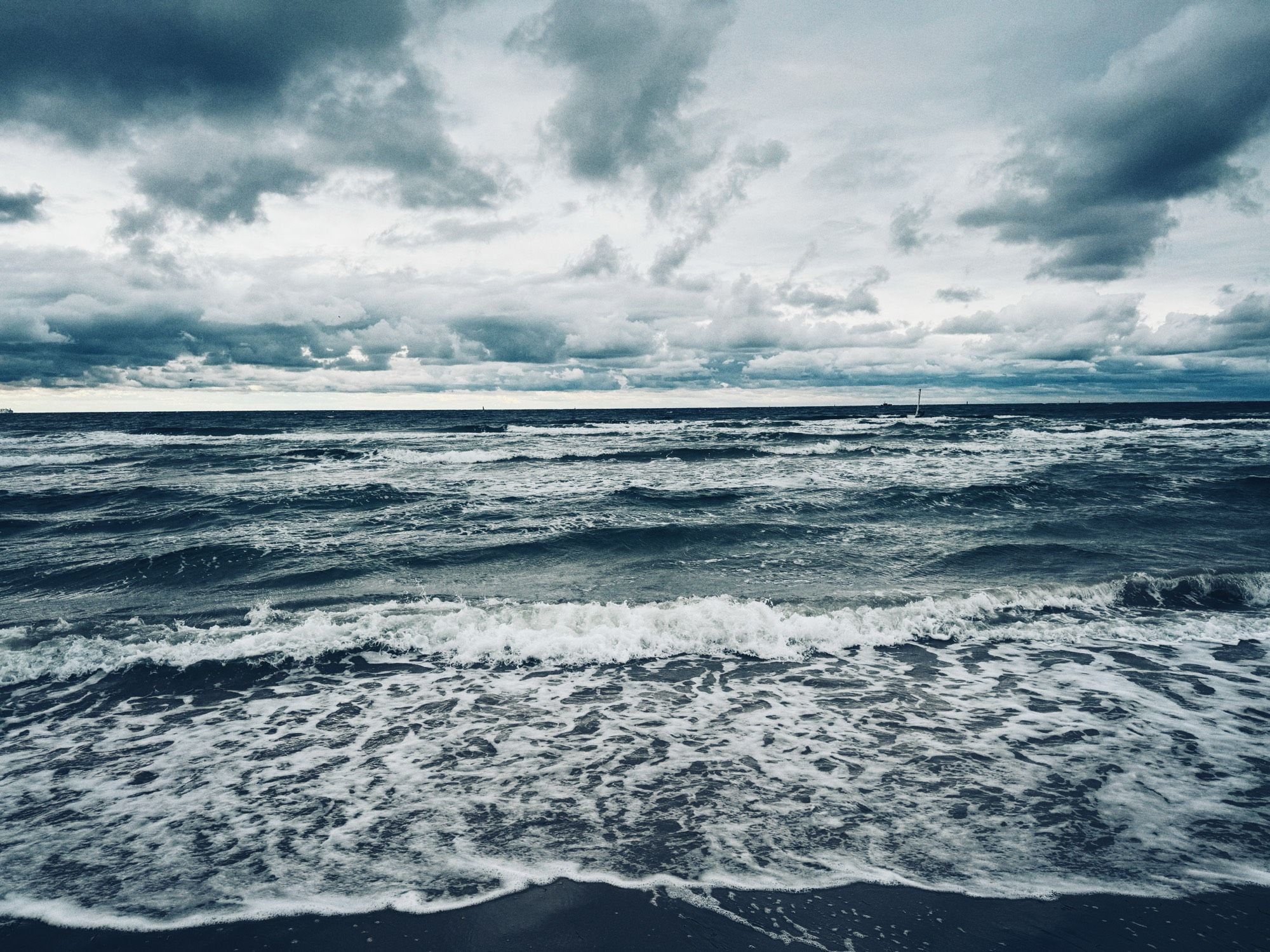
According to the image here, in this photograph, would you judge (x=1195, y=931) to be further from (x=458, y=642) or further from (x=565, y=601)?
(x=565, y=601)

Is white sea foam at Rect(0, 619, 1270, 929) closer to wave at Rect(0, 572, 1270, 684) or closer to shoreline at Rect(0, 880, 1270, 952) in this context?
shoreline at Rect(0, 880, 1270, 952)

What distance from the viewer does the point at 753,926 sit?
3.30m

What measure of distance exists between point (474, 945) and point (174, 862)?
2129 millimetres

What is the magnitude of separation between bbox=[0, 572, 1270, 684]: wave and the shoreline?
3.84 metres

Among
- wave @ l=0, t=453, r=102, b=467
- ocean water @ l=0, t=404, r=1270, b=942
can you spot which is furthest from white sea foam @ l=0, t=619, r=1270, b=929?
wave @ l=0, t=453, r=102, b=467

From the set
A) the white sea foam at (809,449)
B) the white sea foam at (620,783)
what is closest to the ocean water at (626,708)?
the white sea foam at (620,783)

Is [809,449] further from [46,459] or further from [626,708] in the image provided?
[46,459]

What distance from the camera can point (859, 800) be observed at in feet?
14.4

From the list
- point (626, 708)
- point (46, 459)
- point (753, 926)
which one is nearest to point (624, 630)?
point (626, 708)

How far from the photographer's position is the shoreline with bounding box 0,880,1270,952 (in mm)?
3193

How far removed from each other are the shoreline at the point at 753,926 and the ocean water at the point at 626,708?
0.10m

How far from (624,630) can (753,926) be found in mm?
4668

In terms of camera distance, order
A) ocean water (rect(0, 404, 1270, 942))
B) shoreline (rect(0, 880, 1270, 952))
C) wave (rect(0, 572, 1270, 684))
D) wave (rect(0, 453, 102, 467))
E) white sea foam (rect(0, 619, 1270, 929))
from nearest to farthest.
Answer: shoreline (rect(0, 880, 1270, 952)) → white sea foam (rect(0, 619, 1270, 929)) → ocean water (rect(0, 404, 1270, 942)) → wave (rect(0, 572, 1270, 684)) → wave (rect(0, 453, 102, 467))

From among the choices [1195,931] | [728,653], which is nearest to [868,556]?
[728,653]
